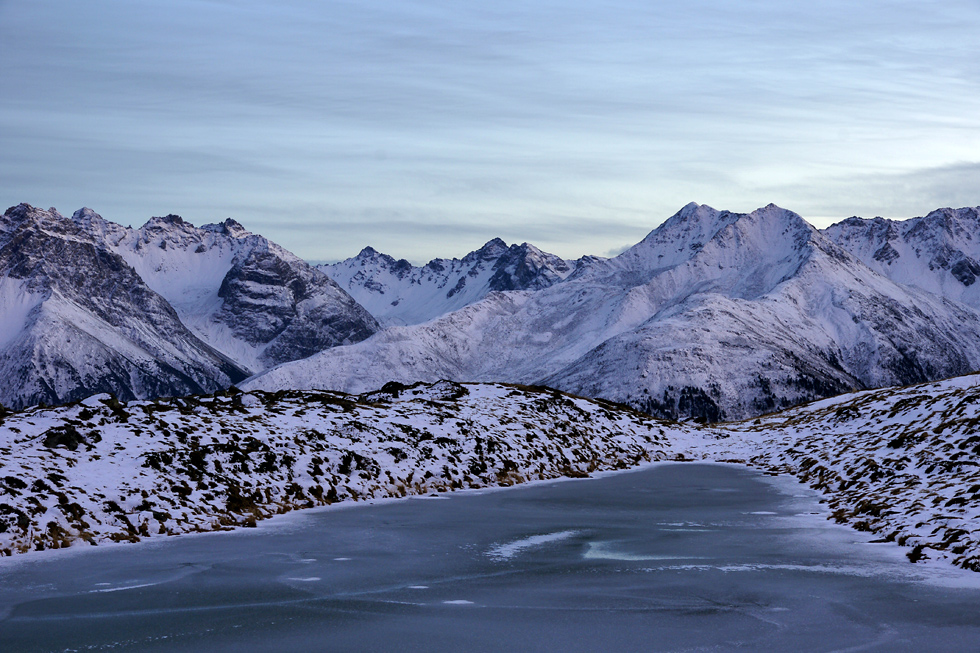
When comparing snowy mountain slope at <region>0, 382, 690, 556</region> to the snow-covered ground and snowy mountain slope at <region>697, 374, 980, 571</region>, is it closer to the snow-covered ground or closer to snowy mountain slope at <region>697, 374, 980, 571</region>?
the snow-covered ground

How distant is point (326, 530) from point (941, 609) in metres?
12.1

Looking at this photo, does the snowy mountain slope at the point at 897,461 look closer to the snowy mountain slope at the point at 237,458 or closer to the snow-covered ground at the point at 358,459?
the snow-covered ground at the point at 358,459

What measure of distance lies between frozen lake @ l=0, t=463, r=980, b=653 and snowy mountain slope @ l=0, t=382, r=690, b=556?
1587 mm

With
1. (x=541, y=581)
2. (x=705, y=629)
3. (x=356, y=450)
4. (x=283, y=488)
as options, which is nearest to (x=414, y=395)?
(x=356, y=450)

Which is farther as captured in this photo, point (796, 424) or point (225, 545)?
point (796, 424)

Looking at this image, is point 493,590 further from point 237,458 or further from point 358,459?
point 358,459

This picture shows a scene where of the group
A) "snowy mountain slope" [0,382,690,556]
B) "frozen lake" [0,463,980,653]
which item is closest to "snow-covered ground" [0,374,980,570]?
"snowy mountain slope" [0,382,690,556]

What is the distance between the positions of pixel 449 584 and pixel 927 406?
30.3 m

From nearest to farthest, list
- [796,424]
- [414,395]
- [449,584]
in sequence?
[449,584]
[414,395]
[796,424]

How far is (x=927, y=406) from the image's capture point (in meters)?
37.5

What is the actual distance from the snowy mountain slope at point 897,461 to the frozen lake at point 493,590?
1.00 meters

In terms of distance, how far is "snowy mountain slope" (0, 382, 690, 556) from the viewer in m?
18.3

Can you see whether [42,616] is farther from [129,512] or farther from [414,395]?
[414,395]

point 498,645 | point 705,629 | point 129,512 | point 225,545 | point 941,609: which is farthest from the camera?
point 129,512
